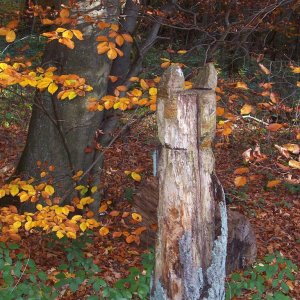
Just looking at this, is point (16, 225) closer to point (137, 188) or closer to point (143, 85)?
point (143, 85)

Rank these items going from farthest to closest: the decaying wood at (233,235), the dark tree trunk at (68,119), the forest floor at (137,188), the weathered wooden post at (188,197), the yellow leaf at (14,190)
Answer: the decaying wood at (233,235)
the forest floor at (137,188)
the dark tree trunk at (68,119)
the yellow leaf at (14,190)
the weathered wooden post at (188,197)

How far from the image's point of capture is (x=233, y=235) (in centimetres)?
594

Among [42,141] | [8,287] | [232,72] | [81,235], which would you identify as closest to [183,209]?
[8,287]

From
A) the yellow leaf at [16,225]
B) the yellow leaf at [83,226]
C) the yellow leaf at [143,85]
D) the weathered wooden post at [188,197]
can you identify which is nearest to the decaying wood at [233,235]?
the yellow leaf at [83,226]

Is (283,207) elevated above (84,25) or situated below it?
below

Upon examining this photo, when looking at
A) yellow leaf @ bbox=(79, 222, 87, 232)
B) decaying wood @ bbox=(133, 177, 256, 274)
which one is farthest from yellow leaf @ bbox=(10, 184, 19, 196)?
decaying wood @ bbox=(133, 177, 256, 274)

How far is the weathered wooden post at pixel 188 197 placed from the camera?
9.41ft

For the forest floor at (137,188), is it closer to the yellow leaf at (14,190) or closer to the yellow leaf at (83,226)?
the yellow leaf at (83,226)

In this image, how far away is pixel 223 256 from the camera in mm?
3092

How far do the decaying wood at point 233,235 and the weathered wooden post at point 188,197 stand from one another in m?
2.76

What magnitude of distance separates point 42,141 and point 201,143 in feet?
9.90

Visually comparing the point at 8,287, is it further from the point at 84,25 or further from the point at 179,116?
the point at 84,25

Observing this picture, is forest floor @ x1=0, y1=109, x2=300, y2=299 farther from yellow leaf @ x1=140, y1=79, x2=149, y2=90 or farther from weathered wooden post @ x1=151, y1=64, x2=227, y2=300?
weathered wooden post @ x1=151, y1=64, x2=227, y2=300

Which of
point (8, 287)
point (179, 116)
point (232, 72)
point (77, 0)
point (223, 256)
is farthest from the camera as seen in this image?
point (232, 72)
